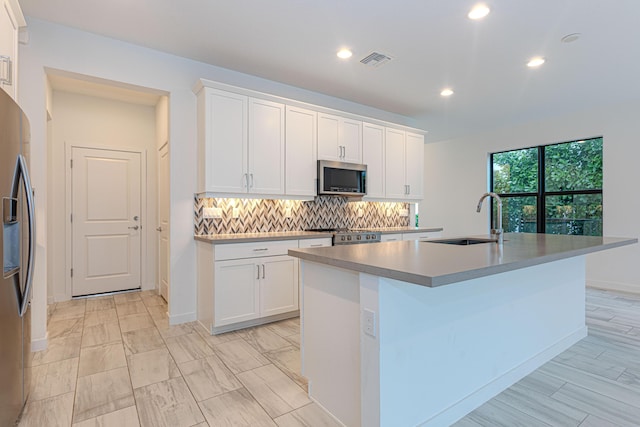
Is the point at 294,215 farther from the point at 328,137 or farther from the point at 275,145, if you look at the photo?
the point at 328,137

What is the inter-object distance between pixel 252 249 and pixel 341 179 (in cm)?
151

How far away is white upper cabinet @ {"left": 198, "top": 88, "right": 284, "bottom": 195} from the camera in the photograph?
324 cm

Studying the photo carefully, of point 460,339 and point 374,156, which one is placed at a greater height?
point 374,156

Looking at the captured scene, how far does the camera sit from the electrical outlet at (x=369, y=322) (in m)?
1.46

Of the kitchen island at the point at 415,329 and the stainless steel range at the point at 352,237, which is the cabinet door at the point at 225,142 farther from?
the kitchen island at the point at 415,329

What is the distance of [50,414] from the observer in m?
1.84

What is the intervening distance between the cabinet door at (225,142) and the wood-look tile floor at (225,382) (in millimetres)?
1445

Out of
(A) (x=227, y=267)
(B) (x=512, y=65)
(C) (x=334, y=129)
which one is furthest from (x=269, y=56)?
(B) (x=512, y=65)

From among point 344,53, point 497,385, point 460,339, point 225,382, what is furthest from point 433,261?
point 344,53

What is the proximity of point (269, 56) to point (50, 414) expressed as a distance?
10.4ft

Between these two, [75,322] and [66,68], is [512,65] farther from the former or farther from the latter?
[75,322]

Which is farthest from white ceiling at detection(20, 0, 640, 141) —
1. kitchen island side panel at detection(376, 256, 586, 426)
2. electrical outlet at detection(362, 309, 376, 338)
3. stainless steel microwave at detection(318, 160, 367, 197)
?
electrical outlet at detection(362, 309, 376, 338)

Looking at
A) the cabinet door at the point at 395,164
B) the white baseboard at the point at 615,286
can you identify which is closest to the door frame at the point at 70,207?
the cabinet door at the point at 395,164

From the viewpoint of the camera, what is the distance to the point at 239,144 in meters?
3.40
